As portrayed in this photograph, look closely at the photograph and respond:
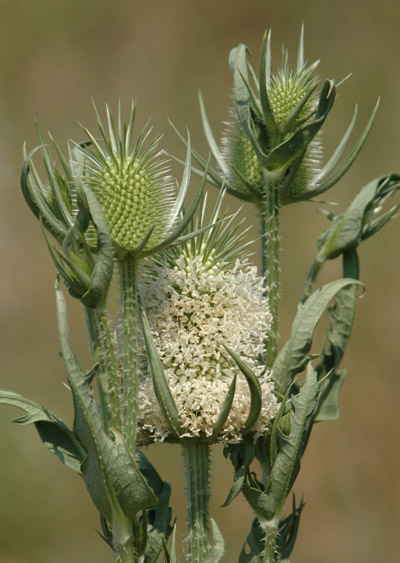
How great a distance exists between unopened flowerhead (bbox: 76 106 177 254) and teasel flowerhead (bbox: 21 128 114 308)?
0.17 feet

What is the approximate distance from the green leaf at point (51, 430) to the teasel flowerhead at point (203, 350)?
16 centimetres

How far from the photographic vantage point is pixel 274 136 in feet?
6.04

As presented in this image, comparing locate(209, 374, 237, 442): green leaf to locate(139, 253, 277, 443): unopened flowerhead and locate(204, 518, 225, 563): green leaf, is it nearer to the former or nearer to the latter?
locate(139, 253, 277, 443): unopened flowerhead

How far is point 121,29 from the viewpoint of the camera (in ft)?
19.3

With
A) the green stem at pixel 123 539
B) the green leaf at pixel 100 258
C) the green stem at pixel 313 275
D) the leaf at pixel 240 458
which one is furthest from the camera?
the green stem at pixel 313 275

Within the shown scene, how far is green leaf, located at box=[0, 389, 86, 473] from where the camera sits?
1670 mm

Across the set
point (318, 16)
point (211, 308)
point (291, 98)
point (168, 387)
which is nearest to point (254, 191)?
point (291, 98)

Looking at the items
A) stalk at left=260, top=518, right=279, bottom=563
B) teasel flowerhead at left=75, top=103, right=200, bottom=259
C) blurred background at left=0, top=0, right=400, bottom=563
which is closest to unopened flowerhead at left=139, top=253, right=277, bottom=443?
teasel flowerhead at left=75, top=103, right=200, bottom=259

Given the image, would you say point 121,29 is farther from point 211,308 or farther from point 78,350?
point 211,308

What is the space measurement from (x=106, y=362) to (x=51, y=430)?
21cm

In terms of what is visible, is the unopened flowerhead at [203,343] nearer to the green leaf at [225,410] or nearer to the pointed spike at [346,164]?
the green leaf at [225,410]

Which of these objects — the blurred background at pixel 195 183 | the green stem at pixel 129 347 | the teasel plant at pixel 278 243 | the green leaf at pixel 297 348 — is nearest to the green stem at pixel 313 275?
the teasel plant at pixel 278 243

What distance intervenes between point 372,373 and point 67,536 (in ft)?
6.78

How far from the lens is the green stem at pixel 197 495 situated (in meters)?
1.71
